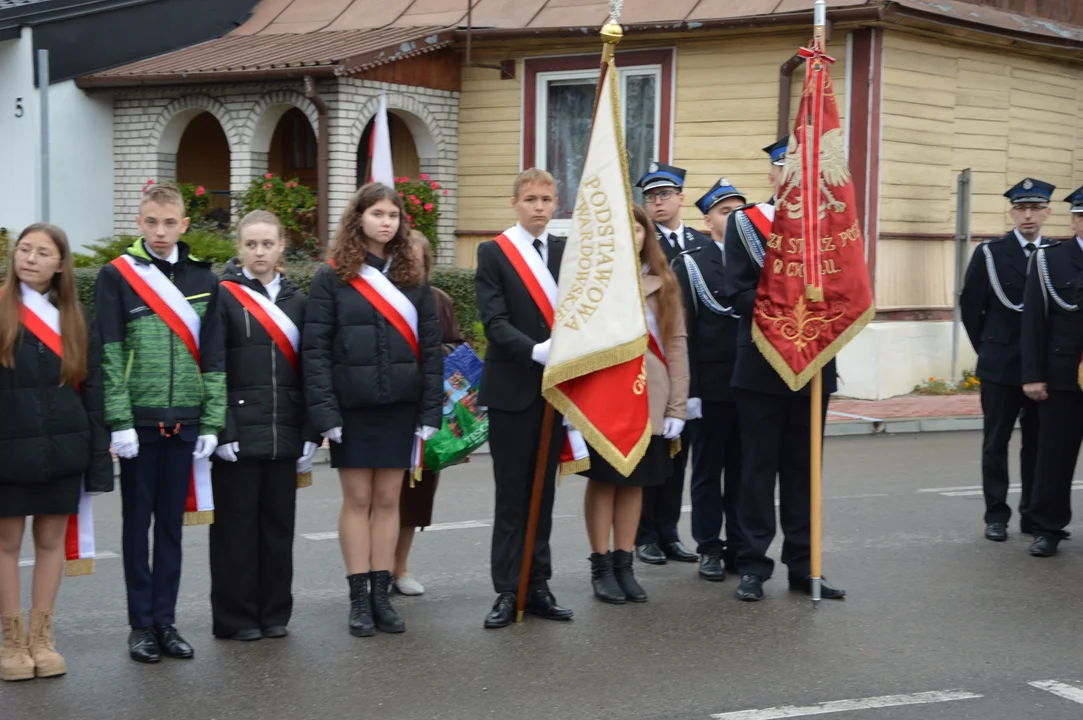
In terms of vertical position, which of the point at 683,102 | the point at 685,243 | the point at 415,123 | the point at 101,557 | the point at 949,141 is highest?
the point at 683,102

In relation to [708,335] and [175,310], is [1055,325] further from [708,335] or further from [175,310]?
[175,310]

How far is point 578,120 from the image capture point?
1853 centimetres

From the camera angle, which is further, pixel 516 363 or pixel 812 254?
pixel 812 254

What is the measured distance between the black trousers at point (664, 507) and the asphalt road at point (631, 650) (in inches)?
10.3

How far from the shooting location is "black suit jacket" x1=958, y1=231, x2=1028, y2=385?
29.1ft

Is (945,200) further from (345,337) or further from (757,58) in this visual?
(345,337)

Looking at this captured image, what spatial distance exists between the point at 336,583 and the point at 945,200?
11.8 metres

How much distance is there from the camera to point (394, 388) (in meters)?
6.37

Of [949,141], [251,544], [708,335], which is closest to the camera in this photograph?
[251,544]

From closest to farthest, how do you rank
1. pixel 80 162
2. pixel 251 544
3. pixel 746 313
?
1. pixel 251 544
2. pixel 746 313
3. pixel 80 162

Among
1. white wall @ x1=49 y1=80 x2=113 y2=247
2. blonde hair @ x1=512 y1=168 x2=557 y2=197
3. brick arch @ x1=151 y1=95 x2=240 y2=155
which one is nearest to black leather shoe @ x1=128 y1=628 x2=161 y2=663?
blonde hair @ x1=512 y1=168 x2=557 y2=197

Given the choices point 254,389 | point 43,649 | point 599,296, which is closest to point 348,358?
point 254,389

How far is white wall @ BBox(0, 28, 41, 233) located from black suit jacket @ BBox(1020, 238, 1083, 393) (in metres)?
13.6

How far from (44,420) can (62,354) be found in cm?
26
